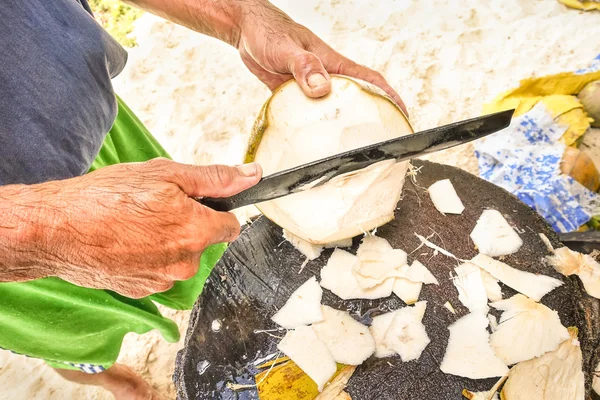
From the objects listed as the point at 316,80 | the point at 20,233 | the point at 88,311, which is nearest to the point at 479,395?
the point at 316,80

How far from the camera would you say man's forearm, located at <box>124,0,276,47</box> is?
52.3 inches

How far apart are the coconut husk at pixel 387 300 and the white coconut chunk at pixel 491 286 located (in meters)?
0.02

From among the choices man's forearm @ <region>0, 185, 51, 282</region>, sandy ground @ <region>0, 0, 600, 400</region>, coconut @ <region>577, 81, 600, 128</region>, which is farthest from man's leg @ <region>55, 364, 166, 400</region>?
coconut @ <region>577, 81, 600, 128</region>

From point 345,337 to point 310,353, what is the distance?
0.32ft

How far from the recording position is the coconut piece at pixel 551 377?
0.91 metres

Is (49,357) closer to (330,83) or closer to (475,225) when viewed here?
(330,83)

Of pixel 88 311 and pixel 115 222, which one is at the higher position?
pixel 115 222

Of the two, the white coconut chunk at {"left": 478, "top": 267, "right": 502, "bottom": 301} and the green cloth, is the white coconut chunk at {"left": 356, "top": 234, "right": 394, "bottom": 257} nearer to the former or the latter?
the white coconut chunk at {"left": 478, "top": 267, "right": 502, "bottom": 301}

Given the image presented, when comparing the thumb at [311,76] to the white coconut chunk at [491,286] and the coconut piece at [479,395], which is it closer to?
the white coconut chunk at [491,286]

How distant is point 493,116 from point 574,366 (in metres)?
0.61

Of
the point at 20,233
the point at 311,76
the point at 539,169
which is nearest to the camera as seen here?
the point at 20,233

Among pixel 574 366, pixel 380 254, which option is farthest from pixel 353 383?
pixel 574 366

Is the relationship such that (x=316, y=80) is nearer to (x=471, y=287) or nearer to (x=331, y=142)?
(x=331, y=142)

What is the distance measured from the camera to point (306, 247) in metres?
1.20
